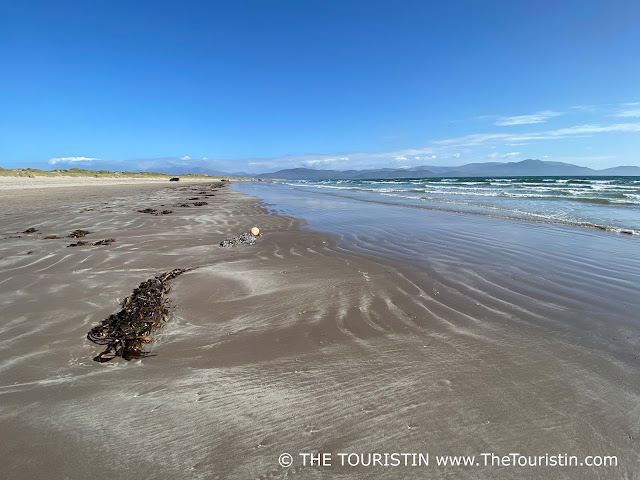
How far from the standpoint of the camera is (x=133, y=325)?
339cm

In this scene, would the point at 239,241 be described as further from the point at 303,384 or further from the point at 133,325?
the point at 303,384

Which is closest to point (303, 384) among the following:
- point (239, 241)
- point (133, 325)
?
point (133, 325)

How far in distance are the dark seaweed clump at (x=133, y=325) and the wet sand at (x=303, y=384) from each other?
0.45 ft

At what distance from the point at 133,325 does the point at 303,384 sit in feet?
6.89

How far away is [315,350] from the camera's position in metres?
3.11

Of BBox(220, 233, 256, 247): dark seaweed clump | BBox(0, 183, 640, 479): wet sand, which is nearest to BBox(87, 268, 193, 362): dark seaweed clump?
BBox(0, 183, 640, 479): wet sand

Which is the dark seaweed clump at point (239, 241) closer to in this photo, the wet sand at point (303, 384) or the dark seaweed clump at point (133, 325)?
the wet sand at point (303, 384)

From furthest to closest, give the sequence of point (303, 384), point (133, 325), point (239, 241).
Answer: point (239, 241)
point (133, 325)
point (303, 384)

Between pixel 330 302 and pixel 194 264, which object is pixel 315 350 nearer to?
pixel 330 302

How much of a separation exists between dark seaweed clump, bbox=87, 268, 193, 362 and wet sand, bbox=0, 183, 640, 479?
0.14 meters

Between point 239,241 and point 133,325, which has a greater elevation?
point 239,241

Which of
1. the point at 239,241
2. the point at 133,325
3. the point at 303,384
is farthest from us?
the point at 239,241

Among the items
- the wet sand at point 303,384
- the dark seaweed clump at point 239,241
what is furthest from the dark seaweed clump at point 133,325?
the dark seaweed clump at point 239,241

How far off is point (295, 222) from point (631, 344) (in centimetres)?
995
